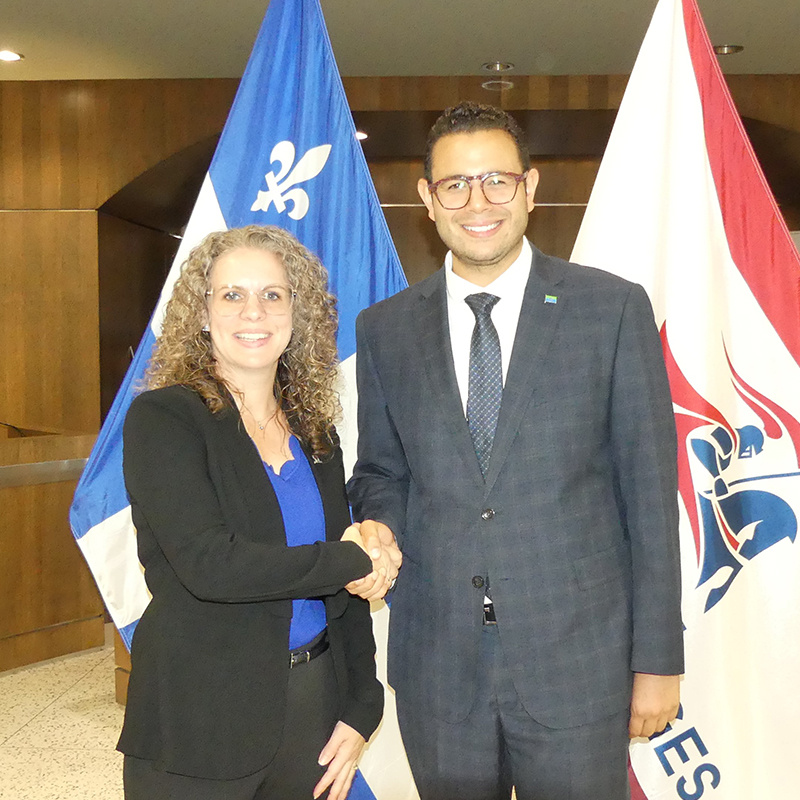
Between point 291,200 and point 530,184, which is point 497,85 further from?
point 530,184

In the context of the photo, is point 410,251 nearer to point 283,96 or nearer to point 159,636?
point 283,96

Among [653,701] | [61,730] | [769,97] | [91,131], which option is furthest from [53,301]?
[653,701]

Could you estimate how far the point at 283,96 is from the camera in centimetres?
236

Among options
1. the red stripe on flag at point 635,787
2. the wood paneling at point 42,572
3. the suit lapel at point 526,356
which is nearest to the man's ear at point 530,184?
the suit lapel at point 526,356

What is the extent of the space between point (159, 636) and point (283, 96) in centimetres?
152

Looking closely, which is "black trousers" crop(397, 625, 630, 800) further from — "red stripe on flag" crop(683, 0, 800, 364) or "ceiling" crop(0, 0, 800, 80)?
"ceiling" crop(0, 0, 800, 80)

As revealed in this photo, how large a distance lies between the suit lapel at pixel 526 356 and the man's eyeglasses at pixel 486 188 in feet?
0.53

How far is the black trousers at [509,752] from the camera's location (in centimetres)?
155

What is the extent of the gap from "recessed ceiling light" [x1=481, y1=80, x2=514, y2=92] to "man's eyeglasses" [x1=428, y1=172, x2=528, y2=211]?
4627 millimetres

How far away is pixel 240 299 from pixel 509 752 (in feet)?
3.16

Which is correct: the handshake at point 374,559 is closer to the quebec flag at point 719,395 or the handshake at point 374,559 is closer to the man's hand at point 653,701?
the man's hand at point 653,701

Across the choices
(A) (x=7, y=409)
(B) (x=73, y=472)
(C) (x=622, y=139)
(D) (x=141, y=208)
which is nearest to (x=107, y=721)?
(B) (x=73, y=472)

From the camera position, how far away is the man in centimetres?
154

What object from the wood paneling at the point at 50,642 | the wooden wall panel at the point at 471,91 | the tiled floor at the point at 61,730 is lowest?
the tiled floor at the point at 61,730
